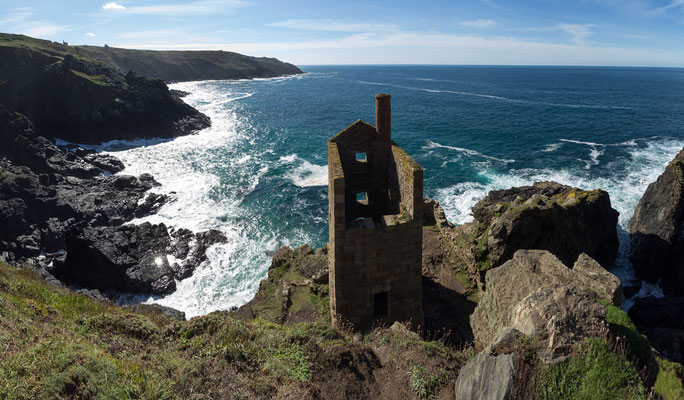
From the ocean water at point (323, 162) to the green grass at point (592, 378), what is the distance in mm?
21622

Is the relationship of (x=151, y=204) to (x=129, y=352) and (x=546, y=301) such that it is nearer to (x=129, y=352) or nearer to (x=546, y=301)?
(x=129, y=352)

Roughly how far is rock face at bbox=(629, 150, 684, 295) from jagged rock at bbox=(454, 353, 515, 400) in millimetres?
28154

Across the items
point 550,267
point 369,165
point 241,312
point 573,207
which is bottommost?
point 241,312

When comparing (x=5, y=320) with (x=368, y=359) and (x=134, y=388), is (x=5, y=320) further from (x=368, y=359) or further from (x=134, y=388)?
(x=368, y=359)

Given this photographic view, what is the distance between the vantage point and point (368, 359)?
8.30m

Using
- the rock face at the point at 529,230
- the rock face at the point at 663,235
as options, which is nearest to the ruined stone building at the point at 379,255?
the rock face at the point at 529,230

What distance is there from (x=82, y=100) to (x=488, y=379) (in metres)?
72.2

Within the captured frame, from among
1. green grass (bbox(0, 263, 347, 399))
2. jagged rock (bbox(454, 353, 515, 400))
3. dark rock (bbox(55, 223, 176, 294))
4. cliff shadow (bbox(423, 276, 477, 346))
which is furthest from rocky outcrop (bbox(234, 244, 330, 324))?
jagged rock (bbox(454, 353, 515, 400))

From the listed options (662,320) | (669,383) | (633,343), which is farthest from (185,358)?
(662,320)

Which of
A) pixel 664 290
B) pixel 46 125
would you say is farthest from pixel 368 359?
pixel 46 125

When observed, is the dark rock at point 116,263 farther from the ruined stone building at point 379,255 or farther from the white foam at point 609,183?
the white foam at point 609,183

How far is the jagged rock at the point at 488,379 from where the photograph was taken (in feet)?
18.3

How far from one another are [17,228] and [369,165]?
3014 centimetres

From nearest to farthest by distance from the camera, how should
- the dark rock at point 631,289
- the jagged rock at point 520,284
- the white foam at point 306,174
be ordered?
the jagged rock at point 520,284 < the dark rock at point 631,289 < the white foam at point 306,174
